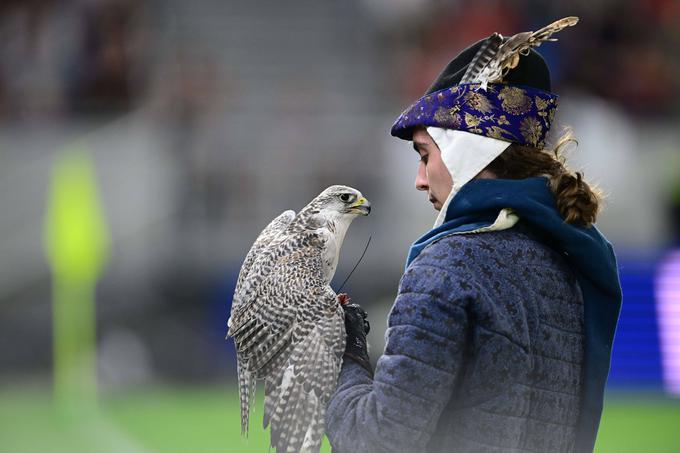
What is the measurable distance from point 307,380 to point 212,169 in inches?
369

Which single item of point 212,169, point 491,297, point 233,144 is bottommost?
point 212,169

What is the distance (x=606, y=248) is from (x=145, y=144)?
1028 centimetres

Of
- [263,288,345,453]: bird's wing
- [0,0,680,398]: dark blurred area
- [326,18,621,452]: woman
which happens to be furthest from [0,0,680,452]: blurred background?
[326,18,621,452]: woman

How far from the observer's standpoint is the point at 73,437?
7.81 m

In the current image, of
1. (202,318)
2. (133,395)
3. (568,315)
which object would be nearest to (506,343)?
(568,315)

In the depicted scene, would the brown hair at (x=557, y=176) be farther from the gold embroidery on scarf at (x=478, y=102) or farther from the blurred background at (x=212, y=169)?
the blurred background at (x=212, y=169)

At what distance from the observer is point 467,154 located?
2242 millimetres

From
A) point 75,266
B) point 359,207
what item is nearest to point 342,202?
point 359,207

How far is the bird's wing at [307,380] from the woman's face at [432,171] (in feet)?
0.97

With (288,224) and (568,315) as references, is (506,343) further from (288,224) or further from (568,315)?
(288,224)

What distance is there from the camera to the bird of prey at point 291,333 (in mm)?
2244

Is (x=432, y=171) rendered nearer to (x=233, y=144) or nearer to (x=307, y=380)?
(x=307, y=380)

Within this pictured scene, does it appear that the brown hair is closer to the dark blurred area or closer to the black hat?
the black hat

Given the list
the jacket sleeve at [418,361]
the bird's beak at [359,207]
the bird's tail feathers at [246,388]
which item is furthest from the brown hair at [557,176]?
the bird's tail feathers at [246,388]
